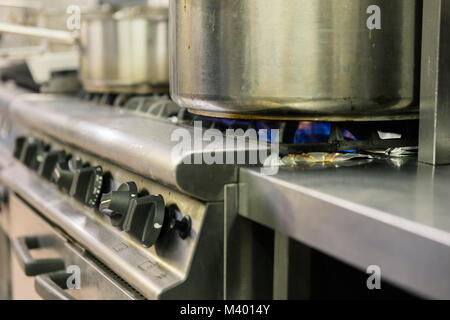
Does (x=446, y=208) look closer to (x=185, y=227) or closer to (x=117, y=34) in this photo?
(x=185, y=227)

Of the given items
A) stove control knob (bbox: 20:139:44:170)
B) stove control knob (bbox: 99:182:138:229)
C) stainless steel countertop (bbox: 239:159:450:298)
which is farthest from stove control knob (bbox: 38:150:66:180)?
stainless steel countertop (bbox: 239:159:450:298)

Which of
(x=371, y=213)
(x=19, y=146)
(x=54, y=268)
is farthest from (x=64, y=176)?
(x=371, y=213)

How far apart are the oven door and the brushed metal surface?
1.12ft

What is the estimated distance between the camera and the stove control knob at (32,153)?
142cm

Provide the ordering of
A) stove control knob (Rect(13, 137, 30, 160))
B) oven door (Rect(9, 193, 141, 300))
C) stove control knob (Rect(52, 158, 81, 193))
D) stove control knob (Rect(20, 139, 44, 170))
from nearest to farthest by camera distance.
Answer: oven door (Rect(9, 193, 141, 300))
stove control knob (Rect(52, 158, 81, 193))
stove control knob (Rect(20, 139, 44, 170))
stove control knob (Rect(13, 137, 30, 160))

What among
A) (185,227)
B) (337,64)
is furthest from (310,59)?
(185,227)

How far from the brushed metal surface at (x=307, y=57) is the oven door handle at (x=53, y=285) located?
0.44 m

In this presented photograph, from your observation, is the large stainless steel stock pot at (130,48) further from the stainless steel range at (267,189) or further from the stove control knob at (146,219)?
the stove control knob at (146,219)

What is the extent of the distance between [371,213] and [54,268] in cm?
80

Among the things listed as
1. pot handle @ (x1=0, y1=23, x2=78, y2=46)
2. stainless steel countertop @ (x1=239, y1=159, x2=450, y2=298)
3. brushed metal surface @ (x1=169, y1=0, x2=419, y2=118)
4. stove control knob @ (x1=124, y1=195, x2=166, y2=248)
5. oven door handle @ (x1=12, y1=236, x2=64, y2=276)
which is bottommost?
oven door handle @ (x1=12, y1=236, x2=64, y2=276)

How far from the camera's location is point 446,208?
0.59 metres

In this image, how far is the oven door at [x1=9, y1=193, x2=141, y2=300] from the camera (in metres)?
0.97

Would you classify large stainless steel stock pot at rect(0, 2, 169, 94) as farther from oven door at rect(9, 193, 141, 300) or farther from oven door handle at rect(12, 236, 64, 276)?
oven door handle at rect(12, 236, 64, 276)

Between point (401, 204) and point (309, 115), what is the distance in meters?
0.24
